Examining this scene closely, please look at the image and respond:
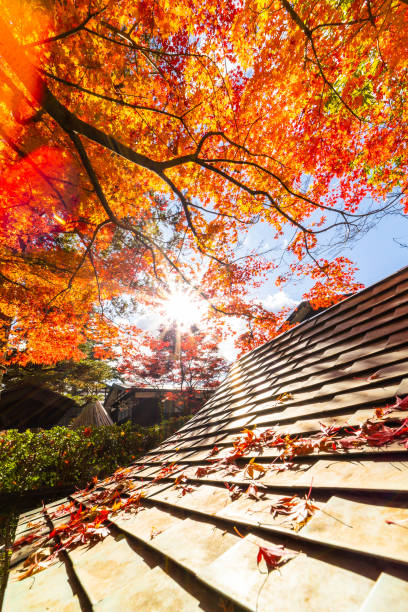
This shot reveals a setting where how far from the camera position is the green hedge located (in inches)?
336

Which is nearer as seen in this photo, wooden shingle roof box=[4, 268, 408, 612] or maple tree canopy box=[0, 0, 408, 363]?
wooden shingle roof box=[4, 268, 408, 612]

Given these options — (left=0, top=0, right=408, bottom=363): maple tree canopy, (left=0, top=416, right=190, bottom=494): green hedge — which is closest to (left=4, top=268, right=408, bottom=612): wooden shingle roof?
(left=0, top=0, right=408, bottom=363): maple tree canopy

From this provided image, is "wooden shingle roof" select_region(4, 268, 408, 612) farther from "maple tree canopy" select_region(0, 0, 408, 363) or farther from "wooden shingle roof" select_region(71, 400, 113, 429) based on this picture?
"wooden shingle roof" select_region(71, 400, 113, 429)

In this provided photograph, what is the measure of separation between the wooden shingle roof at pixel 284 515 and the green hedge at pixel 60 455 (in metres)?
8.15

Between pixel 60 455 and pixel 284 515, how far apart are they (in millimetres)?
11069

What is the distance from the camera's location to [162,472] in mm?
2926

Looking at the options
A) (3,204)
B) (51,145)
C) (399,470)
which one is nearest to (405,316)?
(399,470)

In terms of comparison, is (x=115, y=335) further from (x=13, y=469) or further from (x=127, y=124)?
(x=127, y=124)

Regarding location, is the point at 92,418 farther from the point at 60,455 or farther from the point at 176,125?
the point at 176,125

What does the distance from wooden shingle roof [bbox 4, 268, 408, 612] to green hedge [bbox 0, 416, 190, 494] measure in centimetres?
815

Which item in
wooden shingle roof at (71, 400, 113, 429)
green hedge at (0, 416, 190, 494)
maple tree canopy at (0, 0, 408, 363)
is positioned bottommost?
green hedge at (0, 416, 190, 494)

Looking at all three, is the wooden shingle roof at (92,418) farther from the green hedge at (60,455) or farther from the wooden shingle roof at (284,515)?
the wooden shingle roof at (284,515)

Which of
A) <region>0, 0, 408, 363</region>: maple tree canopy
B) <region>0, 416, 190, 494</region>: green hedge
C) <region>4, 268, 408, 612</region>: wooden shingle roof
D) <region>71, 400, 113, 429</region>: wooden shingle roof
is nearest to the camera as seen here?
<region>4, 268, 408, 612</region>: wooden shingle roof

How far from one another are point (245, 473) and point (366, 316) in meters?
2.22
